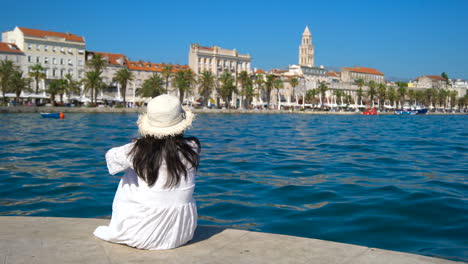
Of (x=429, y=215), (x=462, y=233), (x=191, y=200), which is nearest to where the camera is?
(x=191, y=200)

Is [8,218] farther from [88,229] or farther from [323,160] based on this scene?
[323,160]

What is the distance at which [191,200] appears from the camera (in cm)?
503

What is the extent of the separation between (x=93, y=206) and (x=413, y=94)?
176411mm

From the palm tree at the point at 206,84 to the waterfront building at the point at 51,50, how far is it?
26.0 meters

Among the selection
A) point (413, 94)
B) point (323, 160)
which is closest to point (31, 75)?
point (323, 160)

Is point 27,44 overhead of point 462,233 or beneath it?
overhead

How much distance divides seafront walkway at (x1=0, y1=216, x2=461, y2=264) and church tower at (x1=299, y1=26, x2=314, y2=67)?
614 ft

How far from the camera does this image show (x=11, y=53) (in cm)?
8756

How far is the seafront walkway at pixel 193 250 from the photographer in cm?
440

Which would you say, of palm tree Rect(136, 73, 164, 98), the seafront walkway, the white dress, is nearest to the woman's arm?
the white dress

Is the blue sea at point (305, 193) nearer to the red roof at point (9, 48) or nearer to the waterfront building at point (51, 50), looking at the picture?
the red roof at point (9, 48)

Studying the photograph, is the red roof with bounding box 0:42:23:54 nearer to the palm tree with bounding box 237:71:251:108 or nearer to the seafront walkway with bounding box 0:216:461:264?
the palm tree with bounding box 237:71:251:108

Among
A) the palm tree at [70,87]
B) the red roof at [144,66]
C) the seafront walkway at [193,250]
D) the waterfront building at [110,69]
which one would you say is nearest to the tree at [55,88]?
the palm tree at [70,87]

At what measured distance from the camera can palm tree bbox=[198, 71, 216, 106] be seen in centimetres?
10436
